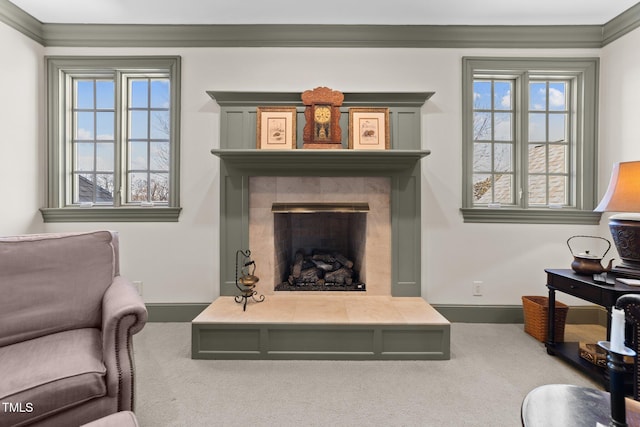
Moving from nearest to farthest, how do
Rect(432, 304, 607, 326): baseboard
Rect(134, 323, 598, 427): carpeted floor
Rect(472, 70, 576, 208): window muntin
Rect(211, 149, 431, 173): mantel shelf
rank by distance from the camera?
Rect(134, 323, 598, 427): carpeted floor < Rect(211, 149, 431, 173): mantel shelf < Rect(432, 304, 607, 326): baseboard < Rect(472, 70, 576, 208): window muntin

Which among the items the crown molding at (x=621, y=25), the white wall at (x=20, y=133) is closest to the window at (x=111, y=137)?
the white wall at (x=20, y=133)

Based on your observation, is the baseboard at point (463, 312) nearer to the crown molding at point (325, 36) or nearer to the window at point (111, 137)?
the window at point (111, 137)

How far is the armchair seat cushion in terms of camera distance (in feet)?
4.22

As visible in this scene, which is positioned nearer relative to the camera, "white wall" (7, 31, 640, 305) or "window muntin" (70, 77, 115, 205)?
"white wall" (7, 31, 640, 305)

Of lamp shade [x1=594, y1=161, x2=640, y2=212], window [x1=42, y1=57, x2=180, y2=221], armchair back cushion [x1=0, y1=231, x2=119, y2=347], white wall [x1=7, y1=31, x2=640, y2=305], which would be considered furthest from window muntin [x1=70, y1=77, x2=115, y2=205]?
lamp shade [x1=594, y1=161, x2=640, y2=212]

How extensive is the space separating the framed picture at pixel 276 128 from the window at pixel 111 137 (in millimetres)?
951

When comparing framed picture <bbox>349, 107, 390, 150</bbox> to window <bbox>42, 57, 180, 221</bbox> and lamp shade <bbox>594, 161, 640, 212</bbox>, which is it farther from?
window <bbox>42, 57, 180, 221</bbox>

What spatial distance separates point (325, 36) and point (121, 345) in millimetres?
2969

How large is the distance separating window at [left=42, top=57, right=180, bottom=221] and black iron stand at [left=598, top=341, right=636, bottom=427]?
3308mm

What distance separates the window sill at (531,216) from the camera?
312 centimetres

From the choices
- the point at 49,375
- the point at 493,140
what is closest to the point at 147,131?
the point at 49,375

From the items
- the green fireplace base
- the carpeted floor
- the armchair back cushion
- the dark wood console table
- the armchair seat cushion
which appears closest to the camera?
the armchair seat cushion

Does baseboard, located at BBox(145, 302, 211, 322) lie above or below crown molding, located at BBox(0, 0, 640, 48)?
below

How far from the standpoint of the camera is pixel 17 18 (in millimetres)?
2896
